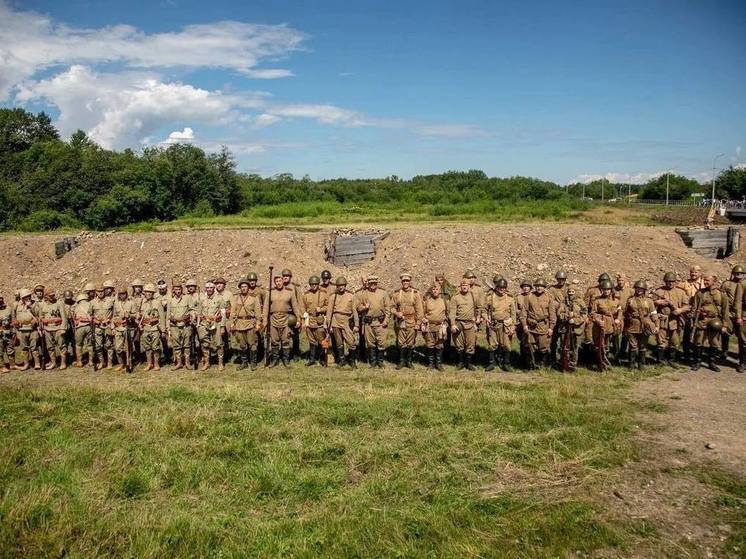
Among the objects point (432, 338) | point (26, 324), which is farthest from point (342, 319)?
point (26, 324)

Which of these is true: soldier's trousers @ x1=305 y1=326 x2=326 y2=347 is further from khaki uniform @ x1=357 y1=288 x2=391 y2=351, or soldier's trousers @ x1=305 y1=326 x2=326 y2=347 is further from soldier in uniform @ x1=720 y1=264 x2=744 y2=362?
soldier in uniform @ x1=720 y1=264 x2=744 y2=362

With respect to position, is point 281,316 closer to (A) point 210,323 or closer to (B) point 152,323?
(A) point 210,323

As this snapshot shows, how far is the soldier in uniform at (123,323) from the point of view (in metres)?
11.7

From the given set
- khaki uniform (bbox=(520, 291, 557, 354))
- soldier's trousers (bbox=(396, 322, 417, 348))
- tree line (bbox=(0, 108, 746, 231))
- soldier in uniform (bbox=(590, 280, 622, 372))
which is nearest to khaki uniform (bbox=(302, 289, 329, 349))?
soldier's trousers (bbox=(396, 322, 417, 348))

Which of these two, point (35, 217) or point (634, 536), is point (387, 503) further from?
point (35, 217)

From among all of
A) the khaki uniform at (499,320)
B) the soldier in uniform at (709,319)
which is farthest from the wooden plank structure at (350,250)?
the soldier in uniform at (709,319)

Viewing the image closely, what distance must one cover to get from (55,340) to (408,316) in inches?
281

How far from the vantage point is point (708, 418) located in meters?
Answer: 8.31

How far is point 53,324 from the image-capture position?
11.7 meters

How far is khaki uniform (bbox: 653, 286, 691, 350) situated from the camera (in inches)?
449

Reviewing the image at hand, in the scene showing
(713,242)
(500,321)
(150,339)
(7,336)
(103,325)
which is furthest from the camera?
(713,242)

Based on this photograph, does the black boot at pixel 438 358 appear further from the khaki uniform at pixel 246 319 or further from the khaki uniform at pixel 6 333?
the khaki uniform at pixel 6 333

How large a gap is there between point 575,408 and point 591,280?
1104 centimetres

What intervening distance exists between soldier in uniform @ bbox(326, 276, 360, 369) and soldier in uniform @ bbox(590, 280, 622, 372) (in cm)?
461
